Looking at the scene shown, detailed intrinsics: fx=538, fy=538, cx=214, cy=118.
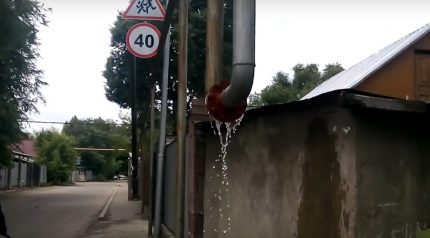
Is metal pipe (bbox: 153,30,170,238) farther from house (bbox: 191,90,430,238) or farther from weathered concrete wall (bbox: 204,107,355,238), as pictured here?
house (bbox: 191,90,430,238)

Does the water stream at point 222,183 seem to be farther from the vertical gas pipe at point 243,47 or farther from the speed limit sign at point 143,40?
the speed limit sign at point 143,40

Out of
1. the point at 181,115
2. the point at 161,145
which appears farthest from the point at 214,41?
the point at 161,145

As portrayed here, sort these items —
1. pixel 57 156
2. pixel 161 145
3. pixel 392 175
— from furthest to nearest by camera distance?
pixel 57 156
pixel 161 145
pixel 392 175

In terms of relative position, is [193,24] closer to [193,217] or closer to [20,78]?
[20,78]

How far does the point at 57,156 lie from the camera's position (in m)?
58.7

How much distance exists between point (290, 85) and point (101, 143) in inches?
2368

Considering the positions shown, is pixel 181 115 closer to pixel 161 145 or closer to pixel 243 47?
pixel 161 145

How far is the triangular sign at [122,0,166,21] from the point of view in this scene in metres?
10.4

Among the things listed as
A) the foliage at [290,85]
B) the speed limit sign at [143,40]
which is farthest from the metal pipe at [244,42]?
the foliage at [290,85]

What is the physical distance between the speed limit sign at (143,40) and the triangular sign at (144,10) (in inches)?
13.0

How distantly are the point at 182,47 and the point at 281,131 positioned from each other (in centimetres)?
319

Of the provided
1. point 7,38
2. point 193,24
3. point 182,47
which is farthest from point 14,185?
point 182,47

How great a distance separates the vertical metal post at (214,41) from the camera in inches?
210

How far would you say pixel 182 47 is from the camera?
777 cm
